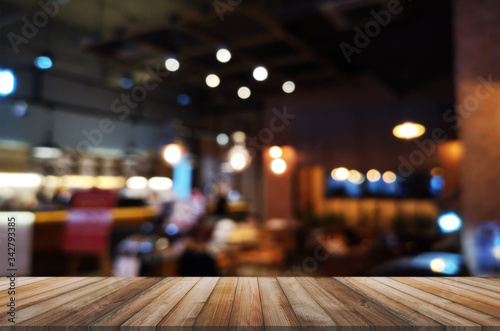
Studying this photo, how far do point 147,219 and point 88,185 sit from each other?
12.0 ft

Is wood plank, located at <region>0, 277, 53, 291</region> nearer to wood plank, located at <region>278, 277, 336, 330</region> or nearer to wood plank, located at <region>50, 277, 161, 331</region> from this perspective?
wood plank, located at <region>50, 277, 161, 331</region>

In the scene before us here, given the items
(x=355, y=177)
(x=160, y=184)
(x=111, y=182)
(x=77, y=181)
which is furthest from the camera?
(x=160, y=184)

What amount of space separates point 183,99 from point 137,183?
125 inches

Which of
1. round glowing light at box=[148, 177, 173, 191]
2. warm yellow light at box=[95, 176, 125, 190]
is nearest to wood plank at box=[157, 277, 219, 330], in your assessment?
warm yellow light at box=[95, 176, 125, 190]

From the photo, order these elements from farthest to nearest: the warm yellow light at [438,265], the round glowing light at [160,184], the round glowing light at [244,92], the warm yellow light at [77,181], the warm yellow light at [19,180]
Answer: the round glowing light at [160,184] < the warm yellow light at [77,181] < the warm yellow light at [19,180] < the round glowing light at [244,92] < the warm yellow light at [438,265]

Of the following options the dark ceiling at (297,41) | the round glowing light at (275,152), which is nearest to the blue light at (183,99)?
the dark ceiling at (297,41)

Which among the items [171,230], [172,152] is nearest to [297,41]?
[171,230]

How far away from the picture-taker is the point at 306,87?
28.8 feet

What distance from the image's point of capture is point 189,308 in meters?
1.48

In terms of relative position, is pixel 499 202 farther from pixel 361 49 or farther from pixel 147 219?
pixel 147 219

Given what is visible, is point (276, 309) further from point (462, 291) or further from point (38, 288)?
point (38, 288)

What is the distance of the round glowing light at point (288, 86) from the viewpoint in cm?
815

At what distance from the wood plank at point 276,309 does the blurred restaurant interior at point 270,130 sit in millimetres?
1868

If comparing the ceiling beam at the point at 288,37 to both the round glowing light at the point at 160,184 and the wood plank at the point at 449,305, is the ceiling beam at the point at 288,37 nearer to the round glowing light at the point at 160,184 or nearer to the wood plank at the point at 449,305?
the wood plank at the point at 449,305
